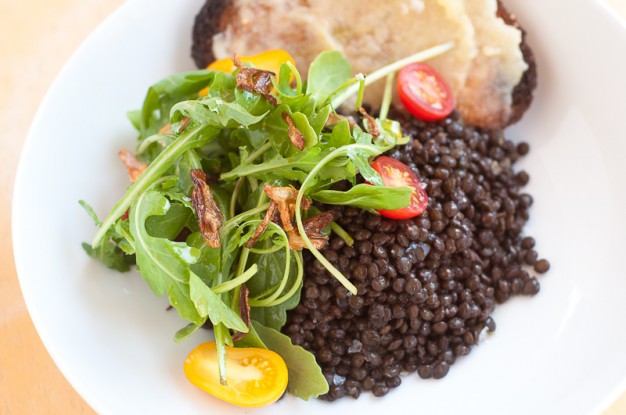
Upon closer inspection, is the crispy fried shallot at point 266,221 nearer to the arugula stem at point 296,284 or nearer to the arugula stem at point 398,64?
the arugula stem at point 296,284

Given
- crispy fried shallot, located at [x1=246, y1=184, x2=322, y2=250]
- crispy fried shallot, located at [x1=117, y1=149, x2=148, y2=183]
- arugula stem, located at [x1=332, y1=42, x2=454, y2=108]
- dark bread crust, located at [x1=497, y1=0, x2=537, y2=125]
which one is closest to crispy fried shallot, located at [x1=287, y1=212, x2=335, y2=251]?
crispy fried shallot, located at [x1=246, y1=184, x2=322, y2=250]

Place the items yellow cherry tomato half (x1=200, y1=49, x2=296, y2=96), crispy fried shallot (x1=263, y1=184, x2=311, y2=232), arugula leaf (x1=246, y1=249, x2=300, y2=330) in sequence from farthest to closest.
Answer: yellow cherry tomato half (x1=200, y1=49, x2=296, y2=96) → arugula leaf (x1=246, y1=249, x2=300, y2=330) → crispy fried shallot (x1=263, y1=184, x2=311, y2=232)

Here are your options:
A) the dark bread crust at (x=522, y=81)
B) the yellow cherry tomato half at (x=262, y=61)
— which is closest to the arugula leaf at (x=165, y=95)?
the yellow cherry tomato half at (x=262, y=61)

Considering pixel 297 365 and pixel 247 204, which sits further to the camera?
pixel 247 204

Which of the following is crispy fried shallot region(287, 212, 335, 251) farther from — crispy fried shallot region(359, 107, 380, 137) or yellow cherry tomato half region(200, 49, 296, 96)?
yellow cherry tomato half region(200, 49, 296, 96)

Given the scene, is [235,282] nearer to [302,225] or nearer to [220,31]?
[302,225]

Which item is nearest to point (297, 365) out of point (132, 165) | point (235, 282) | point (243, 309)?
point (243, 309)

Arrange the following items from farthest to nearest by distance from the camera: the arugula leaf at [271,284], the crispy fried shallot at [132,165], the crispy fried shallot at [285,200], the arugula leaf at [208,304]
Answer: the crispy fried shallot at [132,165], the arugula leaf at [271,284], the crispy fried shallot at [285,200], the arugula leaf at [208,304]
